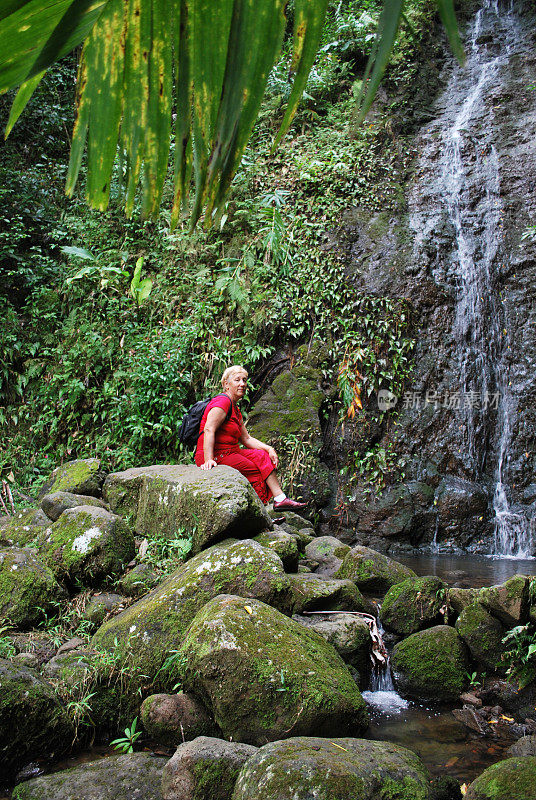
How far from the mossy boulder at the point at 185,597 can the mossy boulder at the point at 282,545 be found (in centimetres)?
47

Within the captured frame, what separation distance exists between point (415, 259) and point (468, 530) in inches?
165

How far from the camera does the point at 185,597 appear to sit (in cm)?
382

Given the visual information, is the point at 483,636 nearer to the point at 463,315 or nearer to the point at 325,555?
the point at 325,555

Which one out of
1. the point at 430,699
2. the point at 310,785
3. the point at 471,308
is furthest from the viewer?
the point at 471,308

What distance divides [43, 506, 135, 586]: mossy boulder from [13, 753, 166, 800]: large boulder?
1.88 m

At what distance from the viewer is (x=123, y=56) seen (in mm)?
493

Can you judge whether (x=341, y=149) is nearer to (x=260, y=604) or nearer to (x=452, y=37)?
(x=260, y=604)

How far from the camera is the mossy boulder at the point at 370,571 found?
16.5 feet

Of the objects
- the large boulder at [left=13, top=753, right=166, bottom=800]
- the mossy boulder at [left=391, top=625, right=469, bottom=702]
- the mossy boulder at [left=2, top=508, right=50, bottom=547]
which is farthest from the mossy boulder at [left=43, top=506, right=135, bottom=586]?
the mossy boulder at [left=391, top=625, right=469, bottom=702]

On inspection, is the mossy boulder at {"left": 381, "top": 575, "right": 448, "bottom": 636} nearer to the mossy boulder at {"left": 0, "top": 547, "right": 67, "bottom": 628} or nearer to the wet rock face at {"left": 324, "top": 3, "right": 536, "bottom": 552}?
the mossy boulder at {"left": 0, "top": 547, "right": 67, "bottom": 628}

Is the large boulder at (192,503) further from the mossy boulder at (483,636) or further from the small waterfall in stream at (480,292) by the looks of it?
the small waterfall in stream at (480,292)

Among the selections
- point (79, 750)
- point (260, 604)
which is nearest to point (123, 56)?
point (260, 604)

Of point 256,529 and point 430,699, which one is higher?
point 256,529

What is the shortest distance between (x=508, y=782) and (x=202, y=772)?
1.36 m
